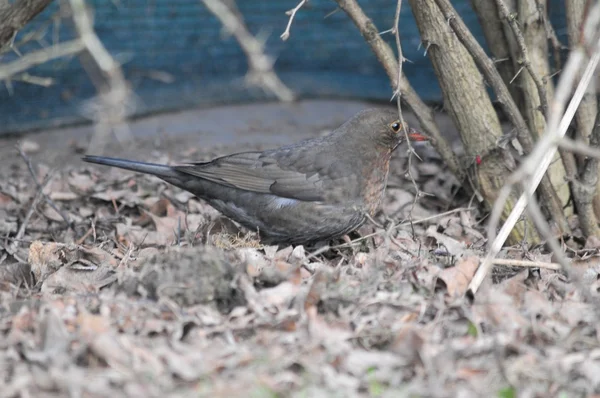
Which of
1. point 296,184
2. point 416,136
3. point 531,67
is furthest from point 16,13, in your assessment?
point 531,67

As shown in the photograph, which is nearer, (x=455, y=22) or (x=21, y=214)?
(x=455, y=22)

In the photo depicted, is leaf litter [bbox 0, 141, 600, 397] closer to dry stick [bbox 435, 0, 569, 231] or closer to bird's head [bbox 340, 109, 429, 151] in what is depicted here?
dry stick [bbox 435, 0, 569, 231]

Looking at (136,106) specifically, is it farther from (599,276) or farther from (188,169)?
(599,276)

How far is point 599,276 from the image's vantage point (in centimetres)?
397

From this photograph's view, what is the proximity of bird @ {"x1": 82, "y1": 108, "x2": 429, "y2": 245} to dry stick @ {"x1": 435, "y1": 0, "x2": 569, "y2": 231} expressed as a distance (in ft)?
1.99

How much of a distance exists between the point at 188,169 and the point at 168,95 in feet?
7.20

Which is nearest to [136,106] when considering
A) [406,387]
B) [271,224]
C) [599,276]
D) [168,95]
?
[168,95]

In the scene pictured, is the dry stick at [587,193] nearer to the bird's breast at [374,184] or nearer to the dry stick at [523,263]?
the dry stick at [523,263]

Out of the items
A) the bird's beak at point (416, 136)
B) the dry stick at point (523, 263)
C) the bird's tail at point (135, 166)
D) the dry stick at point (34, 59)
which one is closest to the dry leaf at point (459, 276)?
the dry stick at point (523, 263)

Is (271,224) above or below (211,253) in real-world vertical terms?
below

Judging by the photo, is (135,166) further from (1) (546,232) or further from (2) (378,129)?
(1) (546,232)

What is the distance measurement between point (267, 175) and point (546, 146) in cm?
250

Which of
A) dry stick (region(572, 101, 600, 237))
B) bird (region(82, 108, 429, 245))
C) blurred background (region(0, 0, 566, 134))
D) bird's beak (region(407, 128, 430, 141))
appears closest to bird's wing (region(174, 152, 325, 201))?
bird (region(82, 108, 429, 245))

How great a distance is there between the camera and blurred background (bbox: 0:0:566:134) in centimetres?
640
